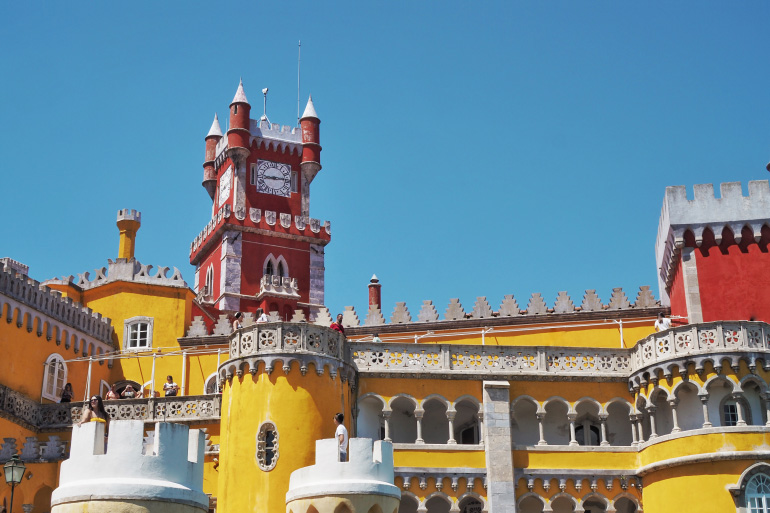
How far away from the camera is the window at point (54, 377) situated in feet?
134

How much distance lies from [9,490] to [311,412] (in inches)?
391

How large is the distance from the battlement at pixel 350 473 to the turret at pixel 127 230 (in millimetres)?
26815

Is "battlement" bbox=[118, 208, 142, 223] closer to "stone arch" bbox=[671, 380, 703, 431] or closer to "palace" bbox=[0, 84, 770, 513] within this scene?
"palace" bbox=[0, 84, 770, 513]

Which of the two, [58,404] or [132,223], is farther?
[132,223]

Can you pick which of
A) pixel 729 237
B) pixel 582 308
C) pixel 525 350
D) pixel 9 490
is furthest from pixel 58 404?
pixel 729 237

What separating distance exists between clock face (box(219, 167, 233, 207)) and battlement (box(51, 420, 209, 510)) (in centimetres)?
4488

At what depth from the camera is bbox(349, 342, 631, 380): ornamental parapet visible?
35.5 metres

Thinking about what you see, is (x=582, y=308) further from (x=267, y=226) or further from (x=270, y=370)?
(x=267, y=226)

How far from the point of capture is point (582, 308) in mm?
44219

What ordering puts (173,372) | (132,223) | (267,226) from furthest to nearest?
(267,226) → (132,223) → (173,372)

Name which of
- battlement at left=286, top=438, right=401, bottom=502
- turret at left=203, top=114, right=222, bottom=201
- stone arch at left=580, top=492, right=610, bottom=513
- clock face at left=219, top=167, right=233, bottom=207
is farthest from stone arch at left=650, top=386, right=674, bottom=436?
turret at left=203, top=114, right=222, bottom=201

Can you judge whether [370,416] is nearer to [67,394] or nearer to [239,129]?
[67,394]

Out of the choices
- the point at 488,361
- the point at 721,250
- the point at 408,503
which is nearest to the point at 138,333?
the point at 408,503

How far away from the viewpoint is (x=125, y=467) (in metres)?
22.6
